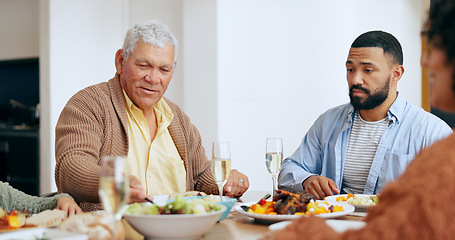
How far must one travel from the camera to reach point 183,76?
384 cm

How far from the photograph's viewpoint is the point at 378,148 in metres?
2.27

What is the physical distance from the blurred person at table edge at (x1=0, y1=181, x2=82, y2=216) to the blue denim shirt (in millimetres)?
1042

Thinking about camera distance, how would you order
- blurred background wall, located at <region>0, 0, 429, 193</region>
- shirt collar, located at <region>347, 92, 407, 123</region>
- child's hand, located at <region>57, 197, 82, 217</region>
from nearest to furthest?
child's hand, located at <region>57, 197, 82, 217</region>, shirt collar, located at <region>347, 92, 407, 123</region>, blurred background wall, located at <region>0, 0, 429, 193</region>

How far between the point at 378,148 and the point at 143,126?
1.06m

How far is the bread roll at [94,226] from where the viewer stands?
107 centimetres

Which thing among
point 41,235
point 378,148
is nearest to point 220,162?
point 41,235

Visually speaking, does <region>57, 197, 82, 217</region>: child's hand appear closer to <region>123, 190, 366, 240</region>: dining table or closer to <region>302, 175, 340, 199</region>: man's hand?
<region>123, 190, 366, 240</region>: dining table

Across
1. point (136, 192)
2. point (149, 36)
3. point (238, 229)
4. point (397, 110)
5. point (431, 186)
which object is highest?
point (149, 36)

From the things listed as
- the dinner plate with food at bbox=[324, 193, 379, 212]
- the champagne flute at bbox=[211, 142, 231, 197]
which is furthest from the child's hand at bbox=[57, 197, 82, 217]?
the dinner plate with food at bbox=[324, 193, 379, 212]

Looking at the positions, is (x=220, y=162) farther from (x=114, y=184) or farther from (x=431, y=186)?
(x=431, y=186)

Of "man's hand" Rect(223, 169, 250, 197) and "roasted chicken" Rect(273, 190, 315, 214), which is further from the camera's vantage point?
"man's hand" Rect(223, 169, 250, 197)

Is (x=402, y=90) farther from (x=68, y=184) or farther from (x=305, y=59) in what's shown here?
(x=68, y=184)

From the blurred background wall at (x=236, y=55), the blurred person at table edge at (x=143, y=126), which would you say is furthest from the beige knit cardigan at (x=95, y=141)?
the blurred background wall at (x=236, y=55)

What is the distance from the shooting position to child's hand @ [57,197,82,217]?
4.76 ft
